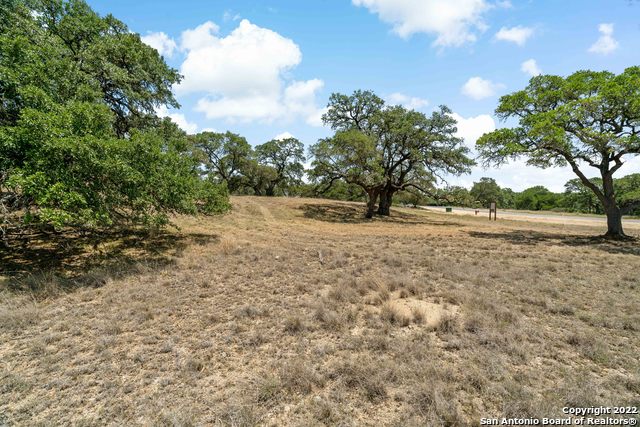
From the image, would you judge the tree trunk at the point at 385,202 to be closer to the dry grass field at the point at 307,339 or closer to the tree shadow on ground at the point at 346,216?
the tree shadow on ground at the point at 346,216

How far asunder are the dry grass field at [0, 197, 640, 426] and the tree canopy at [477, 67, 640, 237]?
301 inches

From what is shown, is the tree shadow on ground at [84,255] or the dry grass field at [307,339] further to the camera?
the tree shadow on ground at [84,255]

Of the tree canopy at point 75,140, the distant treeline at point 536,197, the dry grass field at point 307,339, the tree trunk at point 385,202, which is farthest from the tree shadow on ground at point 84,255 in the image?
the distant treeline at point 536,197

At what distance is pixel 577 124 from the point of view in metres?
15.2

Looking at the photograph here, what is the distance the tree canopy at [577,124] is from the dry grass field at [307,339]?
7641mm

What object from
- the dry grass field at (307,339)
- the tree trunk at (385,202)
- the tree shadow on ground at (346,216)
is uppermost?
the tree trunk at (385,202)

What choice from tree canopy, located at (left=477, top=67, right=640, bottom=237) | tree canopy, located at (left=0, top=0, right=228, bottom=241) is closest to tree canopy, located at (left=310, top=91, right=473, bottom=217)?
tree canopy, located at (left=477, top=67, right=640, bottom=237)

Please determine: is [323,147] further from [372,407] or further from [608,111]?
[372,407]

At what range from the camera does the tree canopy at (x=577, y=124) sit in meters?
13.8

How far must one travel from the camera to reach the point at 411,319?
589 centimetres

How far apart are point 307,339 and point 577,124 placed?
1853 cm

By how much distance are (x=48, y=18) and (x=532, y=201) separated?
417 feet

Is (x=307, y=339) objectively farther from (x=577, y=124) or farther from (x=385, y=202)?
(x=385, y=202)

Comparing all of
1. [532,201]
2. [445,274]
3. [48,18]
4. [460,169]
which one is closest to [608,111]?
[460,169]
